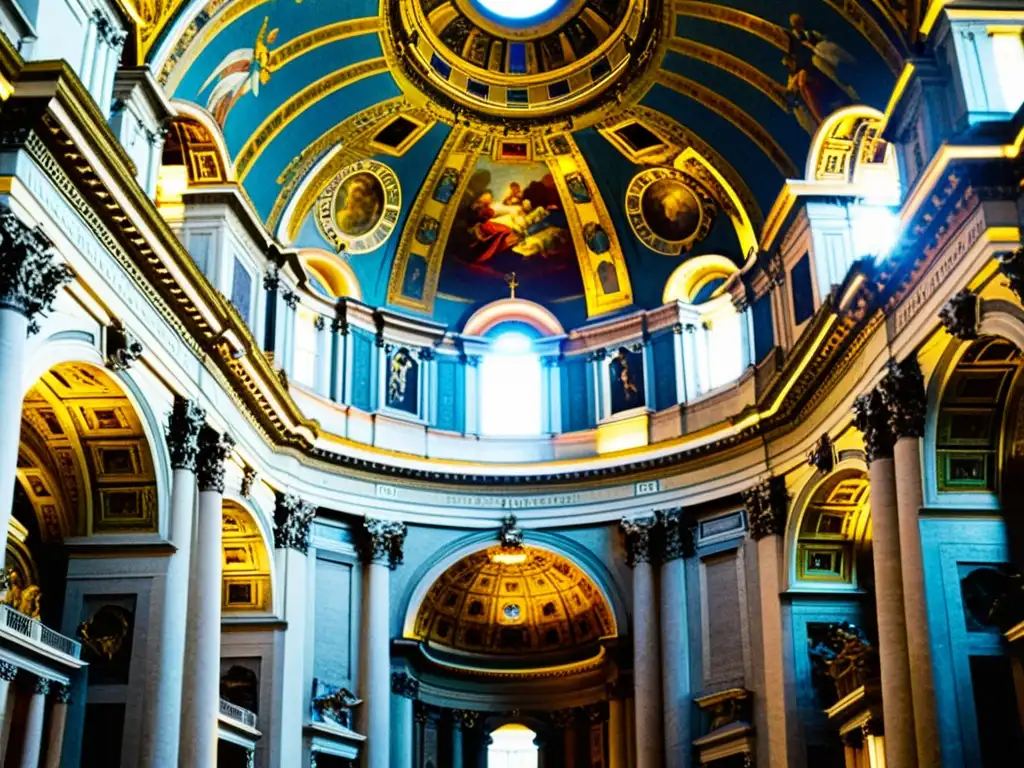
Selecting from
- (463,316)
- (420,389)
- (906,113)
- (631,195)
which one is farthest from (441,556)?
(906,113)

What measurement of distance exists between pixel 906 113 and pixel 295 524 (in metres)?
16.1

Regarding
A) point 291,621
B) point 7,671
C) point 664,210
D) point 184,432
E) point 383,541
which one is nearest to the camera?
point 7,671

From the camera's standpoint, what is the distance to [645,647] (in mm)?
31359

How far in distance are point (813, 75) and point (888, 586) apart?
1117 cm

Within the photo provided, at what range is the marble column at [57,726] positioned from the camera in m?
21.1

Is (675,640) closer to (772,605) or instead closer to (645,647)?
(645,647)

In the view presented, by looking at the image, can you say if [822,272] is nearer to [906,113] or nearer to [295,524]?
[906,113]

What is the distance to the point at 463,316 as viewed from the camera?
3634cm

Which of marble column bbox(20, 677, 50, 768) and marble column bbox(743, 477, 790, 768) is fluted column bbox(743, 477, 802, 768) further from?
marble column bbox(20, 677, 50, 768)

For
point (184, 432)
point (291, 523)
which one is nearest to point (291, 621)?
point (291, 523)

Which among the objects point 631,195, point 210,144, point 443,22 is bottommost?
point 210,144

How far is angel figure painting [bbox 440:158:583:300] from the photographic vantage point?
3538 cm

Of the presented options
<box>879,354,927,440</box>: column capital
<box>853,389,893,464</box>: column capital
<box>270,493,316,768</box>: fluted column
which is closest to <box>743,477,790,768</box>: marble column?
<box>853,389,893,464</box>: column capital

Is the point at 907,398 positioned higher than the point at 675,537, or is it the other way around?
the point at 675,537
